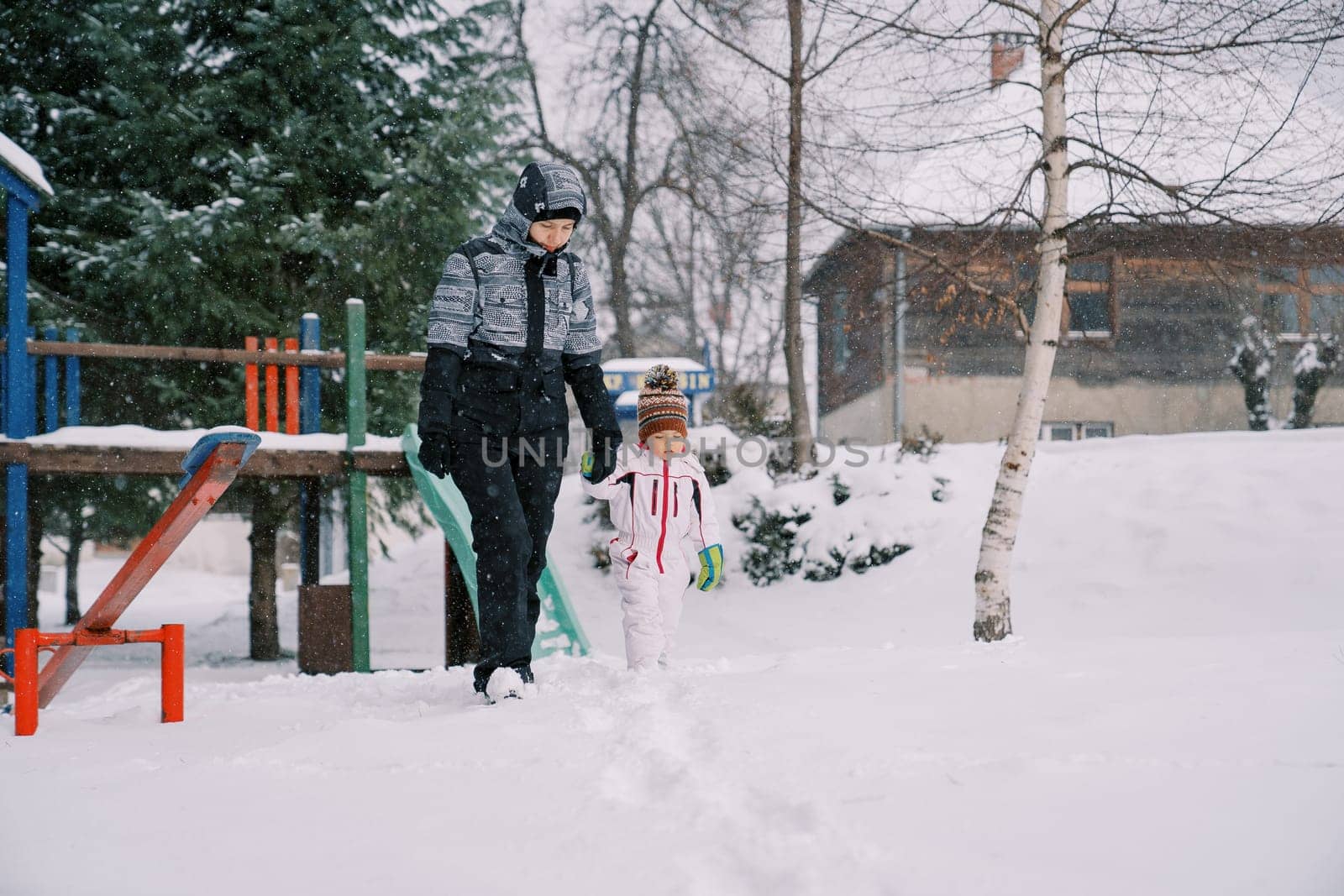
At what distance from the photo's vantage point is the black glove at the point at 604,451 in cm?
400

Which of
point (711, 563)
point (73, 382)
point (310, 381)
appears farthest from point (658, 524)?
point (73, 382)

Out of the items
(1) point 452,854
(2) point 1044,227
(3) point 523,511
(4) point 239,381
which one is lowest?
(1) point 452,854

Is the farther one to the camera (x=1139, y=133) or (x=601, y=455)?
(x=1139, y=133)

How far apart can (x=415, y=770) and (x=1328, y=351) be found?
1602 centimetres

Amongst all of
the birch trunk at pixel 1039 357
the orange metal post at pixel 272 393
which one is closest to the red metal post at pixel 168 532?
the orange metal post at pixel 272 393

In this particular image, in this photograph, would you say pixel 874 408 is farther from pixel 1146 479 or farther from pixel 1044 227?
pixel 1044 227

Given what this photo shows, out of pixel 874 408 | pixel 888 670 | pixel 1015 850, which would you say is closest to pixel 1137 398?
pixel 874 408

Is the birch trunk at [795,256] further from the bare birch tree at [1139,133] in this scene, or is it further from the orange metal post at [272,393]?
the orange metal post at [272,393]

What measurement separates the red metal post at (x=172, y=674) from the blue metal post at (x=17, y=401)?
4110mm

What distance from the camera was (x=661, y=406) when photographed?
14.7 feet

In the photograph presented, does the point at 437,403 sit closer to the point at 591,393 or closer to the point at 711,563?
the point at 591,393

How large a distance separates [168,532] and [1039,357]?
4.72 metres

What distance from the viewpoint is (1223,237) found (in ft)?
20.0

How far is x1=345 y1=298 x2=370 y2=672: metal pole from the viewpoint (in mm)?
7113
